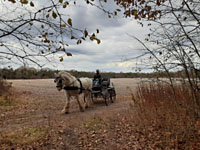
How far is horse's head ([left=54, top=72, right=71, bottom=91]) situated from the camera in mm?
7691

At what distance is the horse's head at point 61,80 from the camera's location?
25.2 feet

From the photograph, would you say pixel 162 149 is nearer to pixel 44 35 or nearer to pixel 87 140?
pixel 87 140

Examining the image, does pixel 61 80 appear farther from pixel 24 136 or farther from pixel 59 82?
pixel 24 136

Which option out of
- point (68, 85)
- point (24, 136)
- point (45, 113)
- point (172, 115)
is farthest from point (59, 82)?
point (172, 115)

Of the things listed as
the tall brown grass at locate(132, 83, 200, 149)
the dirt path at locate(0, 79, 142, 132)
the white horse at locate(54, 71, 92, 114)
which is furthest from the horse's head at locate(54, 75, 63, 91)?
the tall brown grass at locate(132, 83, 200, 149)

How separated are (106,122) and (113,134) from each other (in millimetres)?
1202

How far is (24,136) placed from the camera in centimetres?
507

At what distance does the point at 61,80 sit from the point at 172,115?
4767mm

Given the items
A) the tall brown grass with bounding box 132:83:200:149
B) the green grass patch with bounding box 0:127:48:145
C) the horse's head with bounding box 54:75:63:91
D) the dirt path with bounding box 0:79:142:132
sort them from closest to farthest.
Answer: the tall brown grass with bounding box 132:83:200:149 → the green grass patch with bounding box 0:127:48:145 → the dirt path with bounding box 0:79:142:132 → the horse's head with bounding box 54:75:63:91

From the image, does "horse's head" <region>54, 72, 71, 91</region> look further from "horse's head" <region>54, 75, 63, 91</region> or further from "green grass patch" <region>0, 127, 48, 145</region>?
"green grass patch" <region>0, 127, 48, 145</region>

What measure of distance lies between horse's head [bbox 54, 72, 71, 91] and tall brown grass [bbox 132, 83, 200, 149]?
3.30 metres

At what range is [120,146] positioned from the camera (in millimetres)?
4621

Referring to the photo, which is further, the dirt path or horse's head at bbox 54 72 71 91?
horse's head at bbox 54 72 71 91

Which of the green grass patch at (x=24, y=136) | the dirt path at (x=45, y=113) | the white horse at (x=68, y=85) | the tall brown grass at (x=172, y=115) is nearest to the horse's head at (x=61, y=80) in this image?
the white horse at (x=68, y=85)
